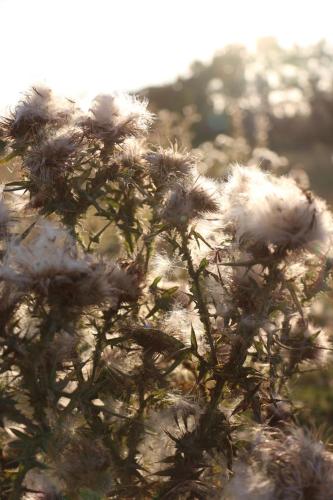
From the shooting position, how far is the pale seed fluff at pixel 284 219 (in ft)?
5.22

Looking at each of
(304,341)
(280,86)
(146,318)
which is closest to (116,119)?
(146,318)

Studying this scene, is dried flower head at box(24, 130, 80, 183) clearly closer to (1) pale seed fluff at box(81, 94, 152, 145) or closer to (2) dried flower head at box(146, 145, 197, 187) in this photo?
(1) pale seed fluff at box(81, 94, 152, 145)

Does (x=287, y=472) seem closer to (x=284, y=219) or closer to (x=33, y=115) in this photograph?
(x=284, y=219)

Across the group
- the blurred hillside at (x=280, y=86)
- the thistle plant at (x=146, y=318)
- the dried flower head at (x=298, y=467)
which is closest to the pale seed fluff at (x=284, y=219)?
the thistle plant at (x=146, y=318)

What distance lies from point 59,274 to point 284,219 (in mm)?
572

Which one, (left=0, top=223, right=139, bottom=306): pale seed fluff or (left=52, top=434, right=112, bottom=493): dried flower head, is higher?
(left=0, top=223, right=139, bottom=306): pale seed fluff

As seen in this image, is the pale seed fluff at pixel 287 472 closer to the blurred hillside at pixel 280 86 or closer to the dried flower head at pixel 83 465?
the dried flower head at pixel 83 465

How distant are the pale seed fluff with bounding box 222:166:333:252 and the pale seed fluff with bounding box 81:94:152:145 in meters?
0.57

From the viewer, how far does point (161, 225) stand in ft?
6.39

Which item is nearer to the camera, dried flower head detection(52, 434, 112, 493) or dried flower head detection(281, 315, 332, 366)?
dried flower head detection(52, 434, 112, 493)

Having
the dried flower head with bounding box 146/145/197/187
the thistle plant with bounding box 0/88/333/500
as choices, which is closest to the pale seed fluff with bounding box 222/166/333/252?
the thistle plant with bounding box 0/88/333/500

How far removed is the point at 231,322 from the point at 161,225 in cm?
36

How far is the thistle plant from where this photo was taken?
62.0 inches

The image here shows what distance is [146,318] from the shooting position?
6.34ft
